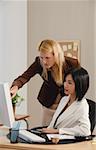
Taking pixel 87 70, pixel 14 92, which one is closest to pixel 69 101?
pixel 87 70

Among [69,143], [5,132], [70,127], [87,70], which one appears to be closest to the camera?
[69,143]

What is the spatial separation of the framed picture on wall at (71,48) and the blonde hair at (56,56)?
4cm

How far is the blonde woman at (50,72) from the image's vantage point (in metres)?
2.04

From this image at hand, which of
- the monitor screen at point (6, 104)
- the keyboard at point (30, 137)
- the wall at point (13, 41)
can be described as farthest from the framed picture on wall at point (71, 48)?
the keyboard at point (30, 137)

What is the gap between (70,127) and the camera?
1.75 m

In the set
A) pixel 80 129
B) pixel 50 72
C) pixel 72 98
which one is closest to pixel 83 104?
pixel 72 98

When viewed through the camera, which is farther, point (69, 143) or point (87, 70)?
point (87, 70)

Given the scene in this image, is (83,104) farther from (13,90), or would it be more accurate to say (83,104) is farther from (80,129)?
(13,90)

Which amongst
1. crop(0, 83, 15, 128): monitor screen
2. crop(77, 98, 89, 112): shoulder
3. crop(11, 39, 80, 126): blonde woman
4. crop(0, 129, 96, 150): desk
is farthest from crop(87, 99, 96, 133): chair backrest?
crop(0, 83, 15, 128): monitor screen

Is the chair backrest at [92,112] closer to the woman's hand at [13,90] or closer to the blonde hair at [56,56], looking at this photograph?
the blonde hair at [56,56]

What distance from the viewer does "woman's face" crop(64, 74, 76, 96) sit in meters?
1.87

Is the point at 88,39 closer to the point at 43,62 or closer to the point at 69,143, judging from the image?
the point at 43,62

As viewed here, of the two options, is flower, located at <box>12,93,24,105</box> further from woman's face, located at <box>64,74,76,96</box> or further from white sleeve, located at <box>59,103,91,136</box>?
white sleeve, located at <box>59,103,91,136</box>

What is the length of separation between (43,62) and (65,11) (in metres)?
0.41
